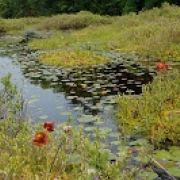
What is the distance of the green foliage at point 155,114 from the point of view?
4.98m

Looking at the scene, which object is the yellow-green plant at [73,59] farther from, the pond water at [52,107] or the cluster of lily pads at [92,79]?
the pond water at [52,107]

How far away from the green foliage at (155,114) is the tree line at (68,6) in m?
29.4

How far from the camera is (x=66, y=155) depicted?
3.96 metres

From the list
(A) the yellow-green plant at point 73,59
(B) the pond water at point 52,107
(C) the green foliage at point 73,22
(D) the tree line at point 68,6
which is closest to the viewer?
(B) the pond water at point 52,107

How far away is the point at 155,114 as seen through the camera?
217 inches

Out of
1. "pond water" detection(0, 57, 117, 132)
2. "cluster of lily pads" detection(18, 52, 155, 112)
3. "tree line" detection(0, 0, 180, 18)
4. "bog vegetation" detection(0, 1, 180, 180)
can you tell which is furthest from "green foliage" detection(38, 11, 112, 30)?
"pond water" detection(0, 57, 117, 132)

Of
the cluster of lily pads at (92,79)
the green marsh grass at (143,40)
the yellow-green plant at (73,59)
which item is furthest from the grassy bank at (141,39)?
the yellow-green plant at (73,59)

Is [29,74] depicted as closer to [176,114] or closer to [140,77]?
[140,77]

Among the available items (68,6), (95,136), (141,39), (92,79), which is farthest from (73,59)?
(68,6)

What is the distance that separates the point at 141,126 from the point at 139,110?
1.44ft

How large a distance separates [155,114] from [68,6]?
4087cm

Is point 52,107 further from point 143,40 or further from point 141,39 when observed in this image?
point 141,39

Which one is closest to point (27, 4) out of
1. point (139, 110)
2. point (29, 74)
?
point (29, 74)

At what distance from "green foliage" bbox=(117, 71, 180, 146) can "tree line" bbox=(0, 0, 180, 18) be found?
29400 mm
